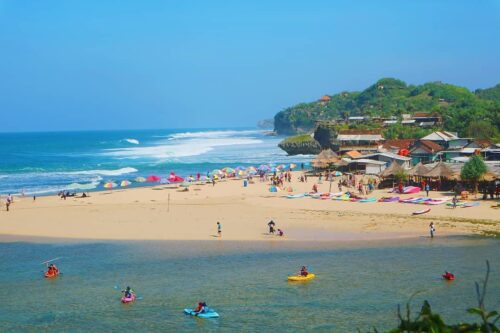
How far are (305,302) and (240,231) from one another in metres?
11.3

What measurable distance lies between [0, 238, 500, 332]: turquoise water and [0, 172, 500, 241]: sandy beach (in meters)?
2.08

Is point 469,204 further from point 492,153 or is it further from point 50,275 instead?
point 50,275

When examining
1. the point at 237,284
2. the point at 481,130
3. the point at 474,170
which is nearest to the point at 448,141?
the point at 481,130

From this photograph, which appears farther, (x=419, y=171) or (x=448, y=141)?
(x=448, y=141)

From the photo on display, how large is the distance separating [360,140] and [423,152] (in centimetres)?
1485

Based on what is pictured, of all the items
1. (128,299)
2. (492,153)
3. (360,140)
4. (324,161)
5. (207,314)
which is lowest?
(207,314)

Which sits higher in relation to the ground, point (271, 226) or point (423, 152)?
point (423, 152)

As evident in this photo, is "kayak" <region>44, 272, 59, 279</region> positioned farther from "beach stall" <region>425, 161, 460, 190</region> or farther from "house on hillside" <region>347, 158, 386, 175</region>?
"house on hillside" <region>347, 158, 386, 175</region>

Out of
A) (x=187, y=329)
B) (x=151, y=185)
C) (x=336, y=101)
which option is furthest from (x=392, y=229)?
(x=336, y=101)

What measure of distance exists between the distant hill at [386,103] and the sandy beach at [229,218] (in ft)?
189

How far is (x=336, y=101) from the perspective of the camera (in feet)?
607

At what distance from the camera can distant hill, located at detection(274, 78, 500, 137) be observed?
119 metres

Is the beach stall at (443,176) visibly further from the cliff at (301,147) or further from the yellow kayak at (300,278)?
the cliff at (301,147)

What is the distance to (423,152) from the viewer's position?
53469 mm
